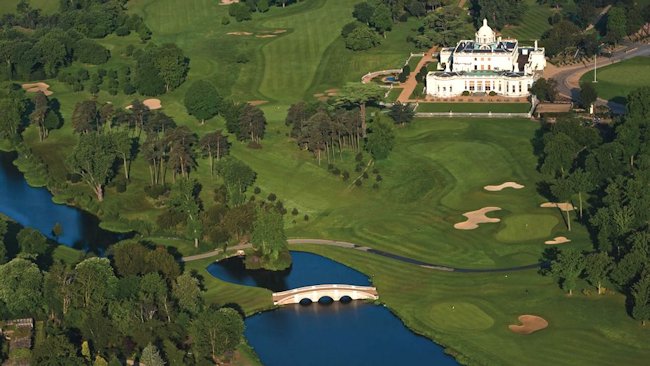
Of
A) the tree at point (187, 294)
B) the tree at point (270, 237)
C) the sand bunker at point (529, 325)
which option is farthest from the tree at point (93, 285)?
the sand bunker at point (529, 325)

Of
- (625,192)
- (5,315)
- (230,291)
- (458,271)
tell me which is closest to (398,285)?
(458,271)

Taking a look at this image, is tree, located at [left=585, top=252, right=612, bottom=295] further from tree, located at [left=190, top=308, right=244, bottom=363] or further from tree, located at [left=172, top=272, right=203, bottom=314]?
tree, located at [left=172, top=272, right=203, bottom=314]

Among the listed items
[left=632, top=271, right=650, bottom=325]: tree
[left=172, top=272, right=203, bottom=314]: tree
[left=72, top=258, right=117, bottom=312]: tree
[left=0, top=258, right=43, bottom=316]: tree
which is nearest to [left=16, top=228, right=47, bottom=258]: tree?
[left=0, top=258, right=43, bottom=316]: tree

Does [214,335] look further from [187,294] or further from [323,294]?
[323,294]

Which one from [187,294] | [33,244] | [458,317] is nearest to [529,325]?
[458,317]

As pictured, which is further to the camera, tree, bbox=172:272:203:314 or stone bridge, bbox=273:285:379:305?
stone bridge, bbox=273:285:379:305
